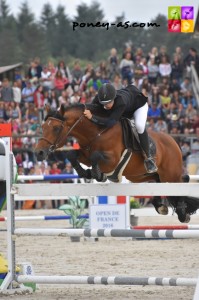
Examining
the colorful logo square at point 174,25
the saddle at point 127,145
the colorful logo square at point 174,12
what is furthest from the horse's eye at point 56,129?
the colorful logo square at point 174,25

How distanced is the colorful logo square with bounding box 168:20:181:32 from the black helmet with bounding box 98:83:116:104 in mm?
12154

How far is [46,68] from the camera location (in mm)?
21859

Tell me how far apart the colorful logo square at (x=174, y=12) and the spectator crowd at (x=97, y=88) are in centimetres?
100

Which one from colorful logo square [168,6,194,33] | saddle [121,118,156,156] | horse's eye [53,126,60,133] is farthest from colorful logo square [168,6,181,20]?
horse's eye [53,126,60,133]

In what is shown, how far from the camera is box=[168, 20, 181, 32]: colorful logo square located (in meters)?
20.1

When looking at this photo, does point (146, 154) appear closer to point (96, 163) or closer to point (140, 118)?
point (140, 118)

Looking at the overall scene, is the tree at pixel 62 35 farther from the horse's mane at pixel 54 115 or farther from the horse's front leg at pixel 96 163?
the horse's front leg at pixel 96 163

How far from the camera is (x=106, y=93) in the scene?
7.66m

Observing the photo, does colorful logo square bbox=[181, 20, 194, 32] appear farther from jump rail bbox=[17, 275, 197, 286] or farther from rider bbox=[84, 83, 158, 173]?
jump rail bbox=[17, 275, 197, 286]

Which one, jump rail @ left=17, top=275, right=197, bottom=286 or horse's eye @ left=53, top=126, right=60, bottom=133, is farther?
horse's eye @ left=53, top=126, right=60, bottom=133

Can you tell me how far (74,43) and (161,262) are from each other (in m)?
69.6

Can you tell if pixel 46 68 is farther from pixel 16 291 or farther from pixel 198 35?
pixel 16 291

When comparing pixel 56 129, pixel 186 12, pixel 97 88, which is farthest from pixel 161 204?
pixel 186 12

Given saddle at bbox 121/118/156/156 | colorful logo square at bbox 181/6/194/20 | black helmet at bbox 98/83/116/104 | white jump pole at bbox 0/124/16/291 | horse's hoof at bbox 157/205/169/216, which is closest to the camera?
white jump pole at bbox 0/124/16/291
